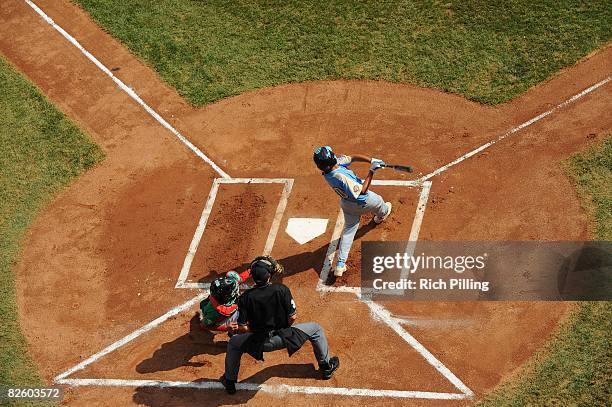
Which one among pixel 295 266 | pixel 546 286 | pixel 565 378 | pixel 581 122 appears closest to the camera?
pixel 565 378

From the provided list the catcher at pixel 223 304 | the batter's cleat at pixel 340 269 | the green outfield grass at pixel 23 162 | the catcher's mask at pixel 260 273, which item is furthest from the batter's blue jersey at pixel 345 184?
the green outfield grass at pixel 23 162

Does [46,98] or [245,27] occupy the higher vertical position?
[245,27]

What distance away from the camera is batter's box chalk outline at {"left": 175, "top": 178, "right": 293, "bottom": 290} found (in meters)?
12.2

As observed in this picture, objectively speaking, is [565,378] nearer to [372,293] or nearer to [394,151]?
[372,293]

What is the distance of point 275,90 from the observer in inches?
618

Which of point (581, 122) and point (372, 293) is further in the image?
point (581, 122)

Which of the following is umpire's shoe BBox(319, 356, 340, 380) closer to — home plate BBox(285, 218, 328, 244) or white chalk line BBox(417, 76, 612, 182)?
home plate BBox(285, 218, 328, 244)

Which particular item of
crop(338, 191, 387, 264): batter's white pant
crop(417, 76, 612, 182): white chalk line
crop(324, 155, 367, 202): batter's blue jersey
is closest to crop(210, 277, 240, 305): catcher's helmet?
crop(338, 191, 387, 264): batter's white pant

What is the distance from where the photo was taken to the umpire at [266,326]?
976 cm

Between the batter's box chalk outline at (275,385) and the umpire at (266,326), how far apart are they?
564mm

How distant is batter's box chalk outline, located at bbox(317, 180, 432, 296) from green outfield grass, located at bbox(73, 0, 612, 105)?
3.01 metres

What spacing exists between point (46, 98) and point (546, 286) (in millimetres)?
11798

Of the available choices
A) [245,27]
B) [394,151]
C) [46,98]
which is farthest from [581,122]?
[46,98]

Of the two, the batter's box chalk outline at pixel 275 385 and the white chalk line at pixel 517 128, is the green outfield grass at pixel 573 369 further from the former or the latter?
the white chalk line at pixel 517 128
